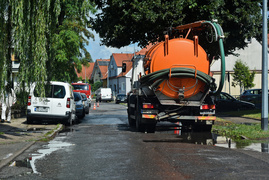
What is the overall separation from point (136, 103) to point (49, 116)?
415 centimetres

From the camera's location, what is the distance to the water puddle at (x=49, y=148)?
8641 millimetres

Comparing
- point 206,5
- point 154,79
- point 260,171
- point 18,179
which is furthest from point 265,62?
point 18,179

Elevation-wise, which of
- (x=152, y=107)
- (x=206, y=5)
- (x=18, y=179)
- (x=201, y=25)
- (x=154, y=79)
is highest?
(x=206, y=5)

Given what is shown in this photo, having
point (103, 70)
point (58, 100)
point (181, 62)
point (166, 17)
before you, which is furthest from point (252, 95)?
point (103, 70)

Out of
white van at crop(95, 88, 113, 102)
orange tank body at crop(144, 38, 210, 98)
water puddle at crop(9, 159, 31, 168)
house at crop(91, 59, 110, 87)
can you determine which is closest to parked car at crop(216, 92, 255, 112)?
orange tank body at crop(144, 38, 210, 98)

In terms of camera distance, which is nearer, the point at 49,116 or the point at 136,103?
Answer: the point at 136,103

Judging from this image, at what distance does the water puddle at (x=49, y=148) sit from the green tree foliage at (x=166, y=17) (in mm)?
8236

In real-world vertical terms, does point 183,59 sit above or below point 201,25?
below

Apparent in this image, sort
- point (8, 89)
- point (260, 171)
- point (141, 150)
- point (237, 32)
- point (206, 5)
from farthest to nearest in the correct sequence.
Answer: point (237, 32) < point (206, 5) < point (8, 89) < point (141, 150) < point (260, 171)

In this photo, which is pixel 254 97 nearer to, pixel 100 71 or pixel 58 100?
pixel 58 100

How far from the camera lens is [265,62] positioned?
1436cm

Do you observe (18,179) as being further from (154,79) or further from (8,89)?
(154,79)

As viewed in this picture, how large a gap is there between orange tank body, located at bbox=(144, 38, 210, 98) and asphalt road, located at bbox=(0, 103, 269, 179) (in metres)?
2.20

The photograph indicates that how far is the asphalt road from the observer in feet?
22.9
